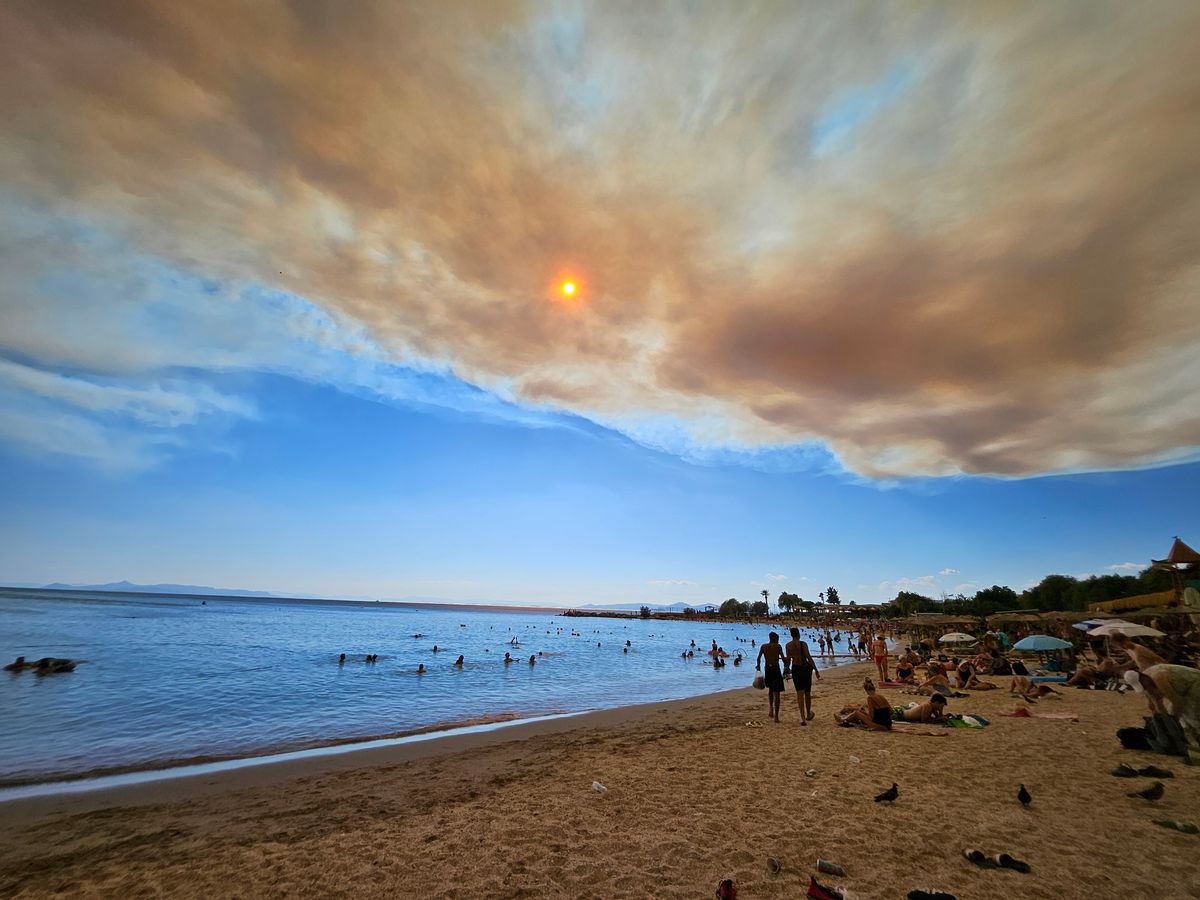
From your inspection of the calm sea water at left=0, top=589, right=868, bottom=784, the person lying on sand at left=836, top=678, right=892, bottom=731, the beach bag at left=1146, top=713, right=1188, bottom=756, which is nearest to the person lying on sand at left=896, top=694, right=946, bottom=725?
the person lying on sand at left=836, top=678, right=892, bottom=731

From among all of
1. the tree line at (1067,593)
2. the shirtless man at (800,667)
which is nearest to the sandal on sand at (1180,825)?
the shirtless man at (800,667)

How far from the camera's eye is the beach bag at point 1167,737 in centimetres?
948

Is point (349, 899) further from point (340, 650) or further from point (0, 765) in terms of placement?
point (340, 650)

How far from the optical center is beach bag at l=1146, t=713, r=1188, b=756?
31.1ft

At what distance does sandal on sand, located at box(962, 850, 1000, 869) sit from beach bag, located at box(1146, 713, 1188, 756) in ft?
24.8

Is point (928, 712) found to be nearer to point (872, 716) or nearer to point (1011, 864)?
point (872, 716)

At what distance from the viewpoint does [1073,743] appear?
10.9 meters

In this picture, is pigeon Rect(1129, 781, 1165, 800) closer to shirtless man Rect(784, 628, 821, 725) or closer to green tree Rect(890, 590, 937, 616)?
shirtless man Rect(784, 628, 821, 725)

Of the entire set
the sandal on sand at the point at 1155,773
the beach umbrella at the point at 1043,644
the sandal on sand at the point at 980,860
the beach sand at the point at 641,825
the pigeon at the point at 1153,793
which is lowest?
the beach sand at the point at 641,825

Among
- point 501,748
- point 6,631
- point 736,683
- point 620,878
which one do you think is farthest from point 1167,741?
point 6,631

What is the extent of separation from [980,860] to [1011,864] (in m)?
0.28

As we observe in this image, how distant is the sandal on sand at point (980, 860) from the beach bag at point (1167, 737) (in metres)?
7.54

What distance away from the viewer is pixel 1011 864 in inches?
216

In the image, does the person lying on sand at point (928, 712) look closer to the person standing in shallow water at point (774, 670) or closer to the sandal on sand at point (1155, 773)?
the person standing in shallow water at point (774, 670)
